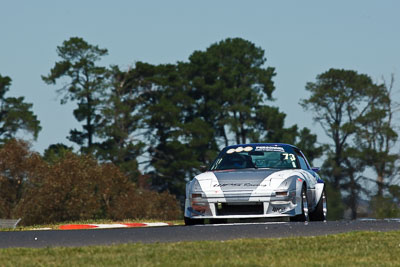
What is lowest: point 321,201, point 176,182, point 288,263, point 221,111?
point 288,263

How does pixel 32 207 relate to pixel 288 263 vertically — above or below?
above

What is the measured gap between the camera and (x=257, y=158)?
18.2m

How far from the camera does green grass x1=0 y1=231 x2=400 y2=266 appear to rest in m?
9.70

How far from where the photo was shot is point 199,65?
83.9 meters

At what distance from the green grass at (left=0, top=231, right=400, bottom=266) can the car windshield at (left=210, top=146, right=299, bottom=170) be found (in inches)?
220

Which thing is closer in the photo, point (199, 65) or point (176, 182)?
point (176, 182)

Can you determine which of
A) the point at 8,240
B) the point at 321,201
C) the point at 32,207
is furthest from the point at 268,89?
the point at 8,240

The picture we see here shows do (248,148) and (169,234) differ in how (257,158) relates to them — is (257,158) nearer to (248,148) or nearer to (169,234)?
(248,148)

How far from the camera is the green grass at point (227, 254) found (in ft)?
31.8

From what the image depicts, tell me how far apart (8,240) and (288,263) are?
15.6ft

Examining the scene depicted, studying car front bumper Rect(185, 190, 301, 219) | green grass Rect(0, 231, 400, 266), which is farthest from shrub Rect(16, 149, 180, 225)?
green grass Rect(0, 231, 400, 266)

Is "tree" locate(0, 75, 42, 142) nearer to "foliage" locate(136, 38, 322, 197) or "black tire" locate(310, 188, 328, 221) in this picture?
"foliage" locate(136, 38, 322, 197)

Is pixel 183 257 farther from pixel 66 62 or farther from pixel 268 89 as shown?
pixel 268 89

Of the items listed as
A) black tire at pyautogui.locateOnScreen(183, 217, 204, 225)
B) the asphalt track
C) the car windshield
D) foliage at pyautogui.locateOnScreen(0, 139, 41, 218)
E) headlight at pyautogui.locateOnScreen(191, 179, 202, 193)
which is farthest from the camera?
foliage at pyautogui.locateOnScreen(0, 139, 41, 218)
